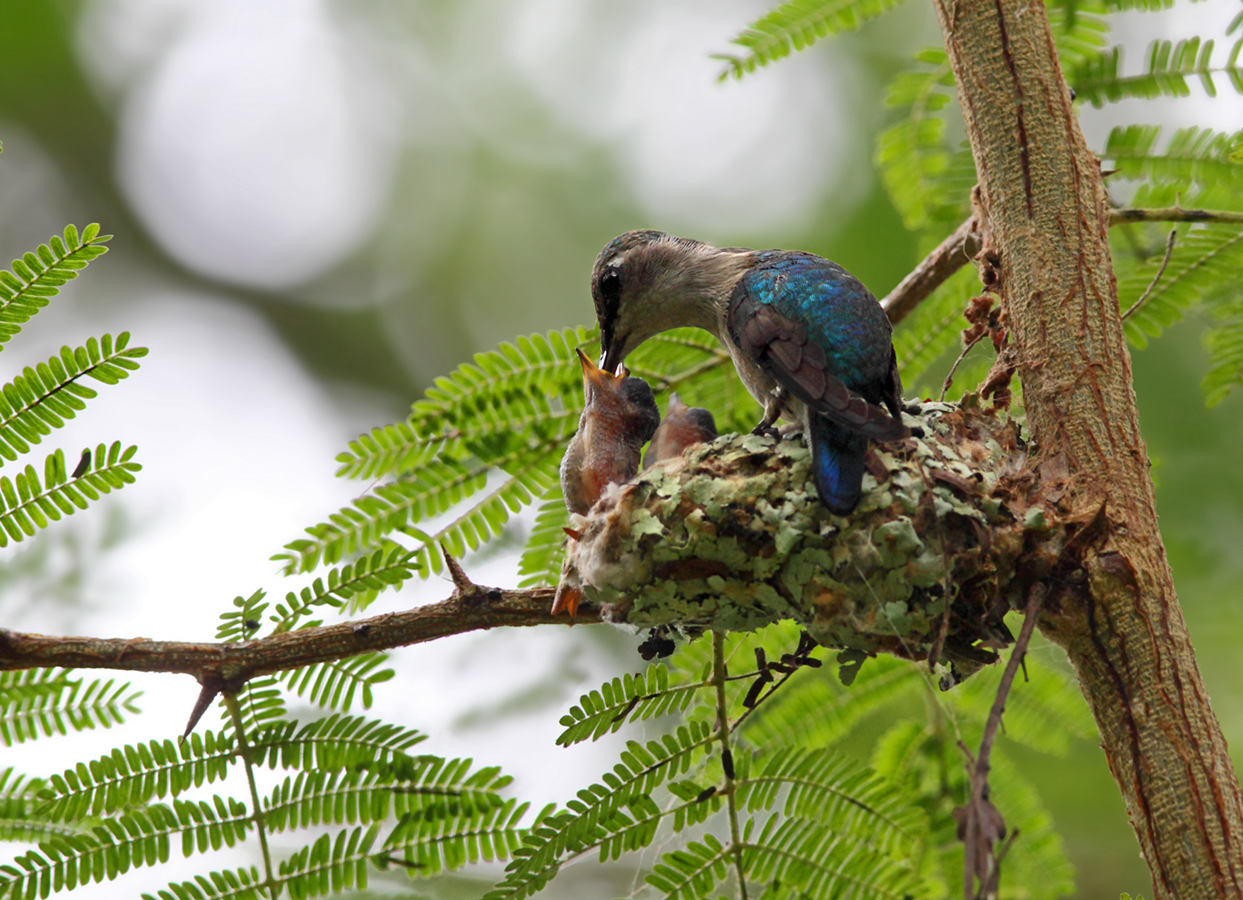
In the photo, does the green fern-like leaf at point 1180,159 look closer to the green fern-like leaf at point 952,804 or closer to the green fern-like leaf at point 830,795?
the green fern-like leaf at point 952,804

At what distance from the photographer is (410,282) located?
10.6 meters

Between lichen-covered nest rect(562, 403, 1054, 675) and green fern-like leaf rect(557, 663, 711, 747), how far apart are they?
0.20m

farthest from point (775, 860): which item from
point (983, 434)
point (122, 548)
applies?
point (122, 548)

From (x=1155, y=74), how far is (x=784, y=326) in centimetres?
184

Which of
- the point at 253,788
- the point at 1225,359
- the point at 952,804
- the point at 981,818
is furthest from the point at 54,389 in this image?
the point at 1225,359

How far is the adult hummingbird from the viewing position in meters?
2.81

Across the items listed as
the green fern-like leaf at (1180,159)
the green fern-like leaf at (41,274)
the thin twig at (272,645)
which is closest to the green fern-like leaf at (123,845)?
the thin twig at (272,645)

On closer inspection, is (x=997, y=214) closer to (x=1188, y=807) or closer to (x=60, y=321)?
(x=1188, y=807)

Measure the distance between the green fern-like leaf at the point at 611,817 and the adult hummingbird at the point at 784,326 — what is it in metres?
0.84

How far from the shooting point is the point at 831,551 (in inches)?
107

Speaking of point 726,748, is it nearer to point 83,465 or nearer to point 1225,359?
point 83,465

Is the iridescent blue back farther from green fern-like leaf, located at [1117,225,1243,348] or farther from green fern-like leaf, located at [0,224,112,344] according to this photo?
green fern-like leaf, located at [0,224,112,344]

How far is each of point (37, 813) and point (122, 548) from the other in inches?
79.7

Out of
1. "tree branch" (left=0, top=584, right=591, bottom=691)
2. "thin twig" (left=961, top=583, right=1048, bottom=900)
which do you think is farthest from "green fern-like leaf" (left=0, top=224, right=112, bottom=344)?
"thin twig" (left=961, top=583, right=1048, bottom=900)
